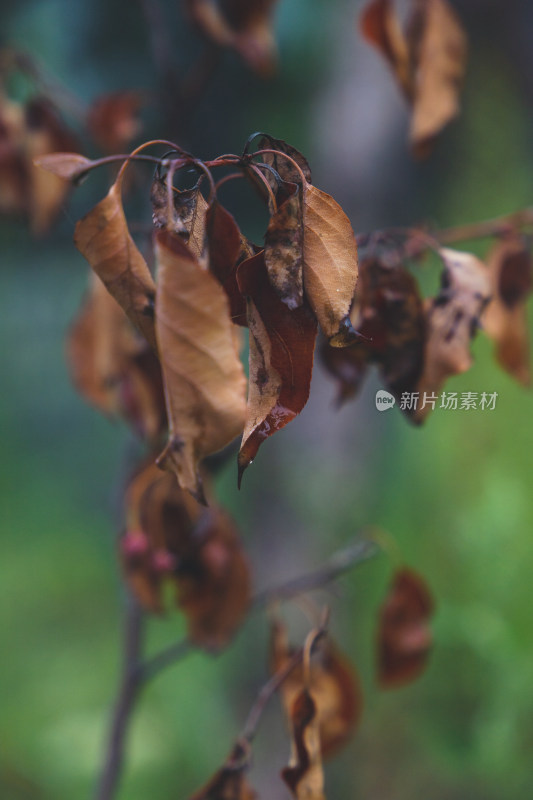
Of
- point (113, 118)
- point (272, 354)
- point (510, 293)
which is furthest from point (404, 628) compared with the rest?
point (113, 118)

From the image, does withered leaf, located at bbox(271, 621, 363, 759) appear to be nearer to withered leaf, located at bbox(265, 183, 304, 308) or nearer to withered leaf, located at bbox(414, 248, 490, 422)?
withered leaf, located at bbox(414, 248, 490, 422)

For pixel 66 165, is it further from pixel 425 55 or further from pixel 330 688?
pixel 330 688

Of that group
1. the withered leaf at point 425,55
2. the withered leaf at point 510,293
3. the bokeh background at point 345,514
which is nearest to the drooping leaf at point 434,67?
the withered leaf at point 425,55

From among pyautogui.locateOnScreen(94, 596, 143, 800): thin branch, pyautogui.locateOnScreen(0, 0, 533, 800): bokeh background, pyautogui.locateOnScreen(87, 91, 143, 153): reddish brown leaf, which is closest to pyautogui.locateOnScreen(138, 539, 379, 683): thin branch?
pyautogui.locateOnScreen(94, 596, 143, 800): thin branch

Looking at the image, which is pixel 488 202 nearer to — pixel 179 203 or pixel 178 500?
pixel 178 500

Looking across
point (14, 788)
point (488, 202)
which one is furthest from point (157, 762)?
point (488, 202)

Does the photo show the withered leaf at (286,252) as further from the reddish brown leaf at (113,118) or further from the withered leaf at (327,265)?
the reddish brown leaf at (113,118)
